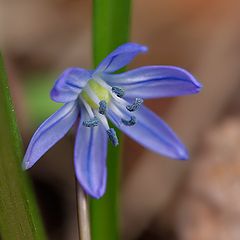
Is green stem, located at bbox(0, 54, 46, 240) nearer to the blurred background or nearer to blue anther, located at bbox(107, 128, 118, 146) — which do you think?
blue anther, located at bbox(107, 128, 118, 146)

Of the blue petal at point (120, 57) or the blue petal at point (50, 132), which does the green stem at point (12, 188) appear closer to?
the blue petal at point (50, 132)

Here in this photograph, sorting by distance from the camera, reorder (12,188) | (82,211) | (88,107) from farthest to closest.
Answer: (88,107), (82,211), (12,188)

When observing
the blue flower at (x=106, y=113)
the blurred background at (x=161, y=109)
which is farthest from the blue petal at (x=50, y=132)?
the blurred background at (x=161, y=109)

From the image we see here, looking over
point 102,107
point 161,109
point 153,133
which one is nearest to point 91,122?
point 102,107

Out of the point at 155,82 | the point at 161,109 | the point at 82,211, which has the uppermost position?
the point at 155,82

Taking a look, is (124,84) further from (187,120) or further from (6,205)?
(187,120)

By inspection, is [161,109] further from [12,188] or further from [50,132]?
[12,188]
